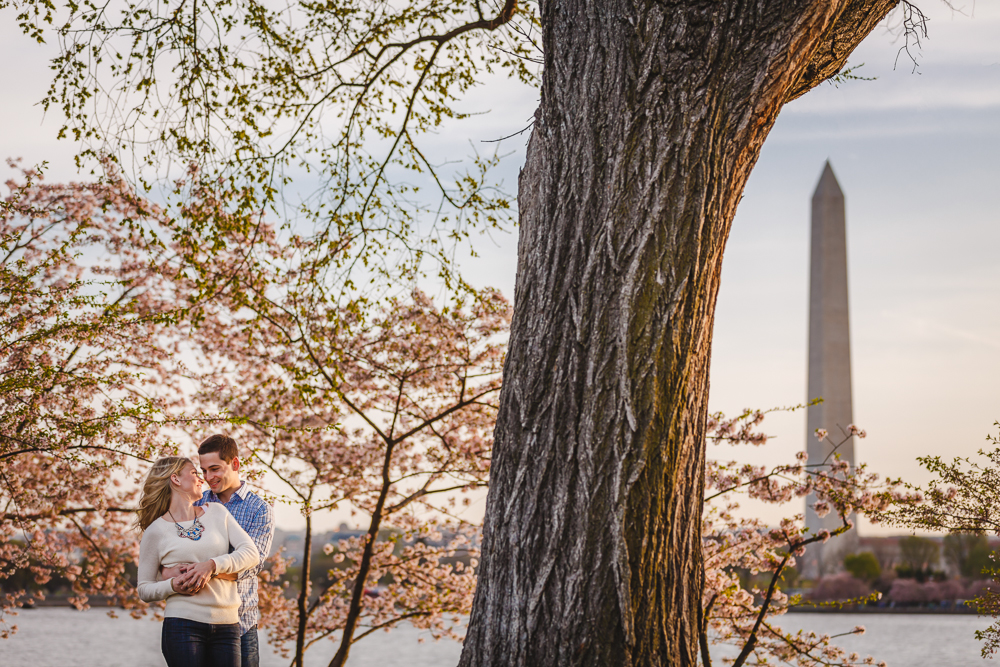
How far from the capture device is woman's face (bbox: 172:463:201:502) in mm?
2738

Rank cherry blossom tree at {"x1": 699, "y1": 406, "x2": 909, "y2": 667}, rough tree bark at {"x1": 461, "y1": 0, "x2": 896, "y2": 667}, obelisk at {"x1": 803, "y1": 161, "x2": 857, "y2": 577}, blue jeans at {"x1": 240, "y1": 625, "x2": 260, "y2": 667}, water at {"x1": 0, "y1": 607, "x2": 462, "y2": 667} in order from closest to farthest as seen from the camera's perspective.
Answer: rough tree bark at {"x1": 461, "y1": 0, "x2": 896, "y2": 667}, blue jeans at {"x1": 240, "y1": 625, "x2": 260, "y2": 667}, cherry blossom tree at {"x1": 699, "y1": 406, "x2": 909, "y2": 667}, water at {"x1": 0, "y1": 607, "x2": 462, "y2": 667}, obelisk at {"x1": 803, "y1": 161, "x2": 857, "y2": 577}

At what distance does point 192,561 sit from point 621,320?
1678 millimetres

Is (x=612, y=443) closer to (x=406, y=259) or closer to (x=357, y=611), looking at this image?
(x=406, y=259)

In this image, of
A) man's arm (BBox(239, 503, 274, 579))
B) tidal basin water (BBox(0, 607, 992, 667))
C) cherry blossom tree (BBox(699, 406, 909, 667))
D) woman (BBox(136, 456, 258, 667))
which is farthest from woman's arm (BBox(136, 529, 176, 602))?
tidal basin water (BBox(0, 607, 992, 667))

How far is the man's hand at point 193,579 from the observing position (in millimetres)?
2561

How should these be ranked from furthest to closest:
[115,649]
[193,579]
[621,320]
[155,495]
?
[115,649], [155,495], [193,579], [621,320]

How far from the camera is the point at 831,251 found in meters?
20.7

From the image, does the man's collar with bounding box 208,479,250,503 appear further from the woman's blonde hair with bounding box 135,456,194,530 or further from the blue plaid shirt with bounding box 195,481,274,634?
the woman's blonde hair with bounding box 135,456,194,530

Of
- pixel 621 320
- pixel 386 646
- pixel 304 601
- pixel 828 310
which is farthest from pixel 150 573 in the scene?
pixel 386 646

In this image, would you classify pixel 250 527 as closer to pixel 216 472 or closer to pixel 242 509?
pixel 242 509

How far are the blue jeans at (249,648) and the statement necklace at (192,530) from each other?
0.49 meters

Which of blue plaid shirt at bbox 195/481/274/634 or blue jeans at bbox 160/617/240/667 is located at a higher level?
blue plaid shirt at bbox 195/481/274/634

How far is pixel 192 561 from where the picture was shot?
2.65 m

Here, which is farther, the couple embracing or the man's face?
the man's face
